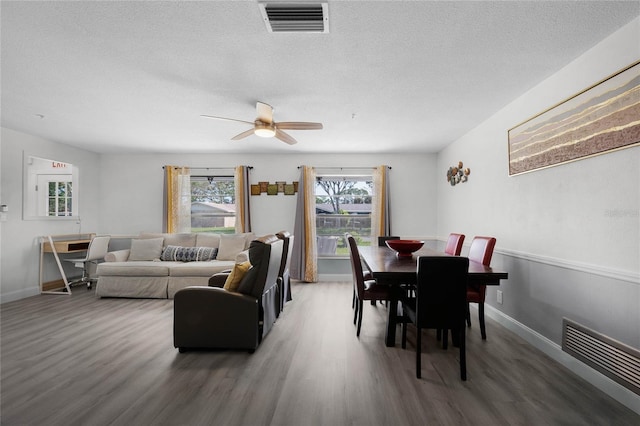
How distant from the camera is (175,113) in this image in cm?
359

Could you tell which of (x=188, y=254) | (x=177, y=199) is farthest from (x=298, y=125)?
(x=177, y=199)

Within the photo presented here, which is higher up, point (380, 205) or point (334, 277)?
point (380, 205)

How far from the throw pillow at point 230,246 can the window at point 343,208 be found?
153 centimetres

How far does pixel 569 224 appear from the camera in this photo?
245 centimetres

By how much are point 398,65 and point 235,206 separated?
4.20m

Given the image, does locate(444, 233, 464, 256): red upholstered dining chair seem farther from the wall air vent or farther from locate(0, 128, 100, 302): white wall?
locate(0, 128, 100, 302): white wall

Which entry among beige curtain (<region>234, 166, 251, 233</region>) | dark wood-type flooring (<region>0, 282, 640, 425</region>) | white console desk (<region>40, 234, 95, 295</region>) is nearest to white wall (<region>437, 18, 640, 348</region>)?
dark wood-type flooring (<region>0, 282, 640, 425</region>)

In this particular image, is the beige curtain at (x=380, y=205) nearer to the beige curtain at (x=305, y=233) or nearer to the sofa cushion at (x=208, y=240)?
the beige curtain at (x=305, y=233)

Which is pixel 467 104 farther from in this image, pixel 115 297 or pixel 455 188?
pixel 115 297

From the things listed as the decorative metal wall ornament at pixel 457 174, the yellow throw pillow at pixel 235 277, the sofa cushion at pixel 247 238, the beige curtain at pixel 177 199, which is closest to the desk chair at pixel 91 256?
the beige curtain at pixel 177 199

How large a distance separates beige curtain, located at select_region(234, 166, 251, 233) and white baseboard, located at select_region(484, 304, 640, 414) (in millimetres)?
4230

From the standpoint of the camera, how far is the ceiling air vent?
1.79 meters

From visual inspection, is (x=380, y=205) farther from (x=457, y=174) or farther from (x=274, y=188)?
(x=274, y=188)

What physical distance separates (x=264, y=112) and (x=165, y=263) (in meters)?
3.02
